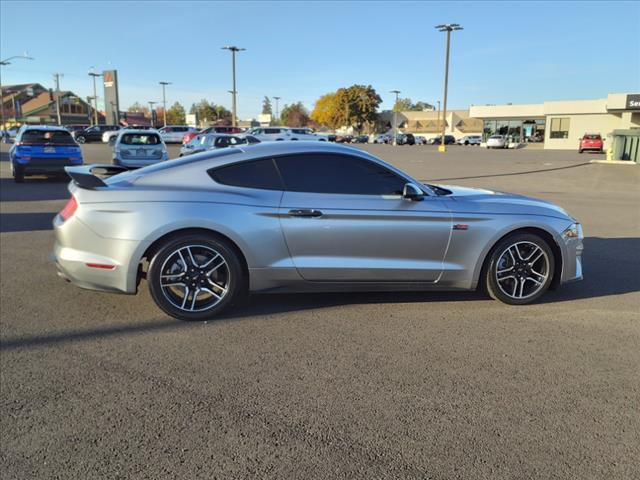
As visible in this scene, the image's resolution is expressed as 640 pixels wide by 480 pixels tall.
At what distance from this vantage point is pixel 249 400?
3.18 meters

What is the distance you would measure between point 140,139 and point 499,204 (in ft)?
49.2

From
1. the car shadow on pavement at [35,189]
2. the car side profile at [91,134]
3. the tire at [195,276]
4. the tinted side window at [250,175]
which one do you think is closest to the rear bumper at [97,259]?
the tire at [195,276]

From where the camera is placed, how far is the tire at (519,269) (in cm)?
478

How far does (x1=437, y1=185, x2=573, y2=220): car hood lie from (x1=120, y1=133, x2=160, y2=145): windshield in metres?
14.4

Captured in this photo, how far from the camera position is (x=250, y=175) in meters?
4.55

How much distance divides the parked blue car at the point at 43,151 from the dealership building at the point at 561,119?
1313 inches

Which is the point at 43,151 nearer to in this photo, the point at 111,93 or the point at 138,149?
the point at 138,149

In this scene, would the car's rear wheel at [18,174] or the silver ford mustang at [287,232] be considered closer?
the silver ford mustang at [287,232]

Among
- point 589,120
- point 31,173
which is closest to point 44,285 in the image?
point 31,173

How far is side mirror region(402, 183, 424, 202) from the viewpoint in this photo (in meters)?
4.54

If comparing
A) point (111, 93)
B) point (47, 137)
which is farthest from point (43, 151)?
point (111, 93)

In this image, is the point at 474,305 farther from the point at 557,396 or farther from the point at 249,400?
the point at 249,400

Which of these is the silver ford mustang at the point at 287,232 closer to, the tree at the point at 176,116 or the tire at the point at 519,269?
the tire at the point at 519,269

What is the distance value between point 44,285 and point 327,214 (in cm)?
322
